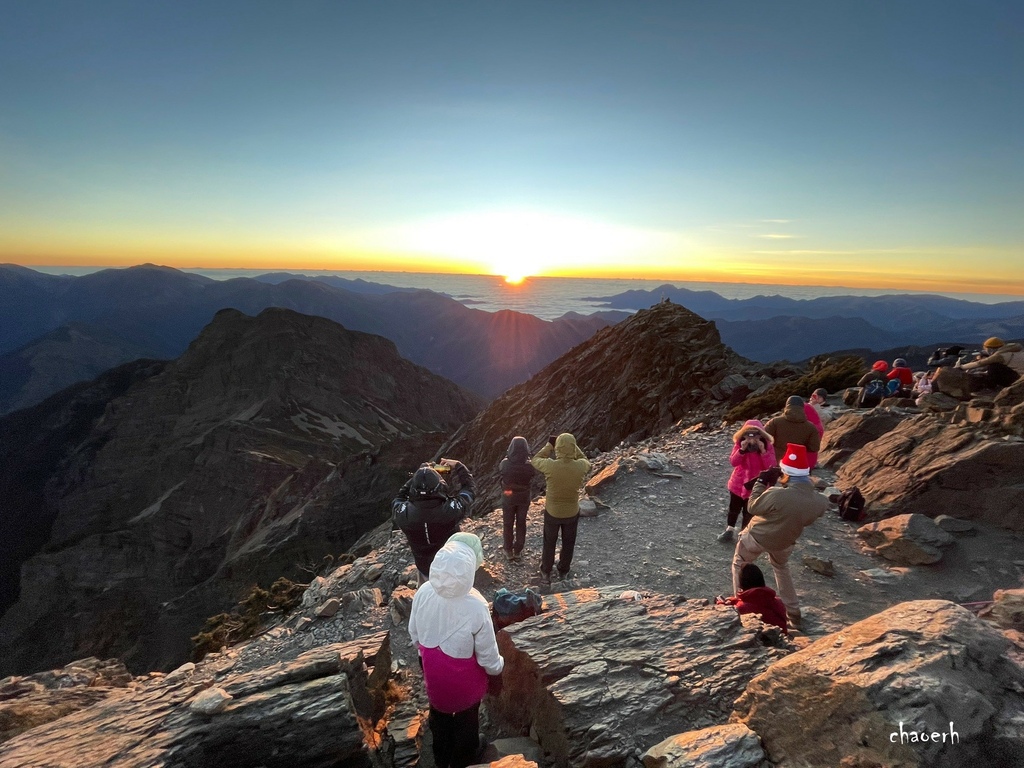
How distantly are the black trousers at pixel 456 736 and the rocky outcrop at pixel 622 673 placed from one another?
672 mm

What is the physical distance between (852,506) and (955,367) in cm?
795

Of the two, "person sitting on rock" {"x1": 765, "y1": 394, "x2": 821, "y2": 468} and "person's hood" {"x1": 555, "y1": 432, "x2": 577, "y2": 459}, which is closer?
"person's hood" {"x1": 555, "y1": 432, "x2": 577, "y2": 459}

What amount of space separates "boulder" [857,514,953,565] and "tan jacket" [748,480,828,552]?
3979mm

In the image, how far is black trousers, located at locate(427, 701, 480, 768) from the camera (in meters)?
4.35

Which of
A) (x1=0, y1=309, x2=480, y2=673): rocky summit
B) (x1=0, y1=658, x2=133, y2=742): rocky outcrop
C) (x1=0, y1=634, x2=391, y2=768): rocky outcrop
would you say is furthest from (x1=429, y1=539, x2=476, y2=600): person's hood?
(x1=0, y1=309, x2=480, y2=673): rocky summit

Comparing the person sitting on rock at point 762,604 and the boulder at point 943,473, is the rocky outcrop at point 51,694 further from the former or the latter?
the boulder at point 943,473

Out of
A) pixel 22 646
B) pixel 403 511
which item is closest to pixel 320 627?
pixel 403 511

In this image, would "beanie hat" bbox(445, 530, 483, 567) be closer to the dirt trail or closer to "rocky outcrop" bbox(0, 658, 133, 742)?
the dirt trail

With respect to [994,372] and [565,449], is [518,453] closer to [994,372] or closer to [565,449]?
[565,449]

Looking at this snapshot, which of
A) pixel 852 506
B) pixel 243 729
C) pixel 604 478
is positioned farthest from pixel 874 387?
pixel 243 729

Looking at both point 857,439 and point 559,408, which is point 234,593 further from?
Answer: point 857,439

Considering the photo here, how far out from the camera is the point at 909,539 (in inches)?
315

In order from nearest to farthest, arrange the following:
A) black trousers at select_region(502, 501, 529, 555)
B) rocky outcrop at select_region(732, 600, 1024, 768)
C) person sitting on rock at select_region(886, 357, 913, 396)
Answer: rocky outcrop at select_region(732, 600, 1024, 768) → black trousers at select_region(502, 501, 529, 555) → person sitting on rock at select_region(886, 357, 913, 396)

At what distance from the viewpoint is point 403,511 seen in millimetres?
6621
